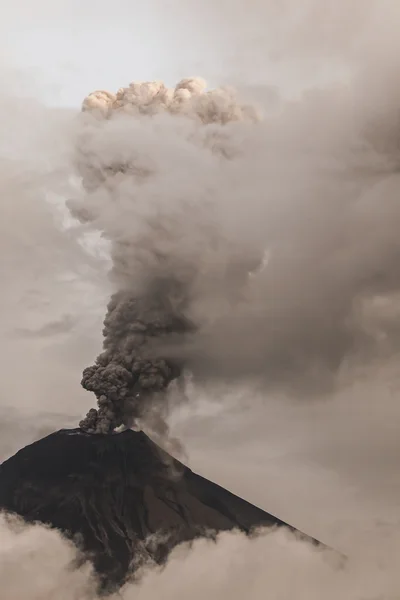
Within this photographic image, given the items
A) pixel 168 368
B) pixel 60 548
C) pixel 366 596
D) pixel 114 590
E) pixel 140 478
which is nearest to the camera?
pixel 366 596

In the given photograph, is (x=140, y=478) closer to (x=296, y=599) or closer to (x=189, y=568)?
(x=189, y=568)

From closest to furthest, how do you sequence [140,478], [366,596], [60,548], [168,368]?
1. [366,596]
2. [60,548]
3. [168,368]
4. [140,478]

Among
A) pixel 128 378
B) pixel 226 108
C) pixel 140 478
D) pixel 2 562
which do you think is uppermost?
pixel 226 108

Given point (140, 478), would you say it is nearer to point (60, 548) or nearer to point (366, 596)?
point (60, 548)

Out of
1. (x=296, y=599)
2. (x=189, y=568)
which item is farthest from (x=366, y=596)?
(x=189, y=568)

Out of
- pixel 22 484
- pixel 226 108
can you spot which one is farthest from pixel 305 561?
Result: pixel 226 108

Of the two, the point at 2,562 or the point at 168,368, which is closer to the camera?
the point at 2,562

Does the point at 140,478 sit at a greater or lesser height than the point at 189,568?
greater
